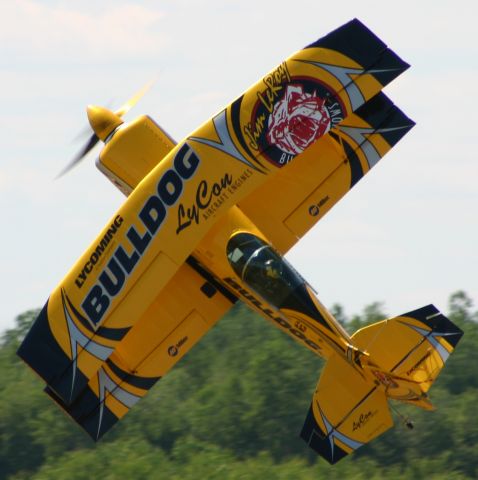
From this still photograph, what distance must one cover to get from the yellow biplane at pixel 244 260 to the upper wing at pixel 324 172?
0.51 m

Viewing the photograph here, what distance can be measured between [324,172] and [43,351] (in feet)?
16.5

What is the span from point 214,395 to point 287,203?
62.6 feet

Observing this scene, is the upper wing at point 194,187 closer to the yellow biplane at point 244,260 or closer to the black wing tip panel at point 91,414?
the yellow biplane at point 244,260

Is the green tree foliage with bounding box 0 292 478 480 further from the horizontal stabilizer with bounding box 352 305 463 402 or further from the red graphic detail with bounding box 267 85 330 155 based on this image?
the red graphic detail with bounding box 267 85 330 155

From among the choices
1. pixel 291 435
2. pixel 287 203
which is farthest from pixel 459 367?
pixel 287 203

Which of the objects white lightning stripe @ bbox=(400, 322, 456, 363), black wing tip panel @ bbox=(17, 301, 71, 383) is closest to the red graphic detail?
white lightning stripe @ bbox=(400, 322, 456, 363)

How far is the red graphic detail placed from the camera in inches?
750

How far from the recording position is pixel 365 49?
63.0 feet

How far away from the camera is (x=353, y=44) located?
62.7 feet

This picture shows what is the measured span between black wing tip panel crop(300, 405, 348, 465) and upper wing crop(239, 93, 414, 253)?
2801mm

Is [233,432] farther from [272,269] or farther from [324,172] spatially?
[272,269]

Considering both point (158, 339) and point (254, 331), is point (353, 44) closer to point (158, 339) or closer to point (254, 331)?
point (158, 339)

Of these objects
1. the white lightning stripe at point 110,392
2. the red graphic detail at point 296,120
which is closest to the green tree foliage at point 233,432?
the white lightning stripe at point 110,392

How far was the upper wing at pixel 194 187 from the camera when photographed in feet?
62.1
